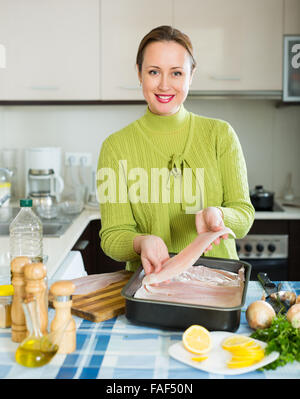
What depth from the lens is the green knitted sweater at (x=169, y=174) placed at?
Answer: 1.54 metres

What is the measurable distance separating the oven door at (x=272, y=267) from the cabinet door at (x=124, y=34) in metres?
1.18

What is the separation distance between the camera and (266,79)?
287 centimetres

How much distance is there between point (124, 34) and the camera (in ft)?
9.36

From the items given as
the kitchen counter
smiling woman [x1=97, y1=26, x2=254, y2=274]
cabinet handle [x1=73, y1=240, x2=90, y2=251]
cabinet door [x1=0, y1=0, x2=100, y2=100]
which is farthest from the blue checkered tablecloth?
cabinet door [x1=0, y1=0, x2=100, y2=100]

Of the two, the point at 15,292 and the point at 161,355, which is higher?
the point at 15,292

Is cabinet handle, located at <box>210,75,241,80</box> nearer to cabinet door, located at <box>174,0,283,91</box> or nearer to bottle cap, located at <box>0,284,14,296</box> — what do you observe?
cabinet door, located at <box>174,0,283,91</box>

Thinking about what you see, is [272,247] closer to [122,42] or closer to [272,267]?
[272,267]

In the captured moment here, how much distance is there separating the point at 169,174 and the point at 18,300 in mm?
681

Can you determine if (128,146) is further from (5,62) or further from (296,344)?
(5,62)

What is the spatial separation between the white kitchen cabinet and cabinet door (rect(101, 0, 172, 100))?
0.66 meters

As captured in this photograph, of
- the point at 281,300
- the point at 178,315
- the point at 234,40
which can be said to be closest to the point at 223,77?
the point at 234,40
